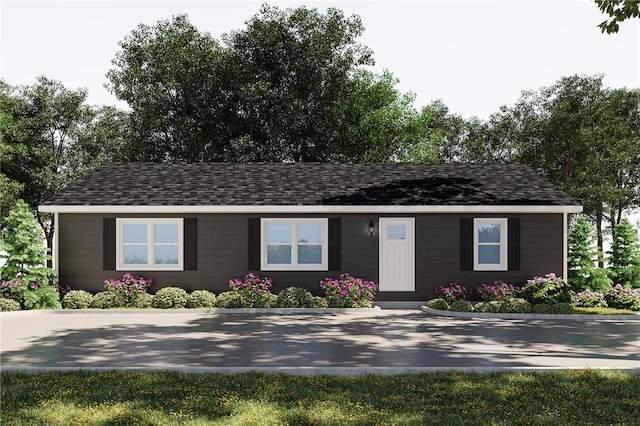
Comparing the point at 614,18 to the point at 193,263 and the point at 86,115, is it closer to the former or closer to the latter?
the point at 193,263

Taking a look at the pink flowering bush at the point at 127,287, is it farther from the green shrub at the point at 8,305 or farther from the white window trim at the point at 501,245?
the white window trim at the point at 501,245

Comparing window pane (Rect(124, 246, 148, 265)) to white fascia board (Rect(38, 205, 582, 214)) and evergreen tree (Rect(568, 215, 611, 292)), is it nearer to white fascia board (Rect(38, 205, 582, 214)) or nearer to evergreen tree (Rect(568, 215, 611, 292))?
white fascia board (Rect(38, 205, 582, 214))

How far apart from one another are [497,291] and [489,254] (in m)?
1.46

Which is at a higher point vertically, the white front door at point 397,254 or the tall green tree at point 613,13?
the tall green tree at point 613,13

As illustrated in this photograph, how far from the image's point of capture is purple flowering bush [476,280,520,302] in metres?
19.6

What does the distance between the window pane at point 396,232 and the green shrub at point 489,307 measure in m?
3.52

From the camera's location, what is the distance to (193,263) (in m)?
20.4

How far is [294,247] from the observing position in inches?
A: 810

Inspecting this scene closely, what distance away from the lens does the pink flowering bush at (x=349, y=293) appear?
19.1 metres

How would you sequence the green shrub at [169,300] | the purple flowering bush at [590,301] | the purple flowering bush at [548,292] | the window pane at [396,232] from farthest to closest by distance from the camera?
the window pane at [396,232] → the purple flowering bush at [590,301] → the green shrub at [169,300] → the purple flowering bush at [548,292]

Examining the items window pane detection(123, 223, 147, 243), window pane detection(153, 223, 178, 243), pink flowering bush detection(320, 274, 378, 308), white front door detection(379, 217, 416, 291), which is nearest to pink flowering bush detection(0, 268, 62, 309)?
window pane detection(123, 223, 147, 243)

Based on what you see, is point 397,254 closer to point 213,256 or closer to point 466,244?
point 466,244

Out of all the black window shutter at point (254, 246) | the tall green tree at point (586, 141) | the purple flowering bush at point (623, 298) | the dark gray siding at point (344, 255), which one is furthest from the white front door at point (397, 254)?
the tall green tree at point (586, 141)

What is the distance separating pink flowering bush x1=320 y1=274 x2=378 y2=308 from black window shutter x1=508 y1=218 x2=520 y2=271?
4.54 meters
